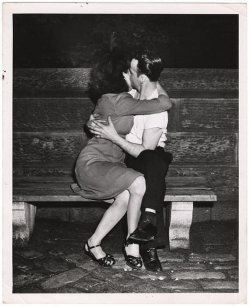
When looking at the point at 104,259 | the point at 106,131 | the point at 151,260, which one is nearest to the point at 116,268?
the point at 104,259

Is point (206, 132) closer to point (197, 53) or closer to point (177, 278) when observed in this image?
point (197, 53)

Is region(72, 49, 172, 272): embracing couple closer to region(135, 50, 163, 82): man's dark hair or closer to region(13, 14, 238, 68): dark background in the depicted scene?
region(135, 50, 163, 82): man's dark hair

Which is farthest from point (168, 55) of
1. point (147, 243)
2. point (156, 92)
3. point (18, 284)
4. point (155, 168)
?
point (18, 284)

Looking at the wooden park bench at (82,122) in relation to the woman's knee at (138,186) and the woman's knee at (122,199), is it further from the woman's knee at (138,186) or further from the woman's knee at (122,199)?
the woman's knee at (138,186)

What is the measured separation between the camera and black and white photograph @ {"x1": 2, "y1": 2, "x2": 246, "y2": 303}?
360cm

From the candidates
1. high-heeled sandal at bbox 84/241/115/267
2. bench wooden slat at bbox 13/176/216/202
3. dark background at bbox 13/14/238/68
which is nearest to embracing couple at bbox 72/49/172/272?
high-heeled sandal at bbox 84/241/115/267

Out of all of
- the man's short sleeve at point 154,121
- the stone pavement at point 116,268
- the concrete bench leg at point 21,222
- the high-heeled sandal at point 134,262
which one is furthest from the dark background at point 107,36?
the high-heeled sandal at point 134,262

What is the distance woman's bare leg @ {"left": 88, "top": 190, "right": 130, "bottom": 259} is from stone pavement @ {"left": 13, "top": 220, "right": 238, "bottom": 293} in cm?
14

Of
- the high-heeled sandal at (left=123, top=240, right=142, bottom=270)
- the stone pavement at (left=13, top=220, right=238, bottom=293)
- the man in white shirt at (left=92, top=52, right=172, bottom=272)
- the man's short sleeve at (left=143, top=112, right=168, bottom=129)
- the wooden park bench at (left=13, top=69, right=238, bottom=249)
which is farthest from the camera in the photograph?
the wooden park bench at (left=13, top=69, right=238, bottom=249)

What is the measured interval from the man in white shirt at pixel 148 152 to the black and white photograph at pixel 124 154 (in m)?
0.01

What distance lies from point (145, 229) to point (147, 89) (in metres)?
1.25

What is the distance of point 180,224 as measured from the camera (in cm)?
412

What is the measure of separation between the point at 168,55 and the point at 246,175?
222cm

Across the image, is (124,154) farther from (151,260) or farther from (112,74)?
(151,260)
